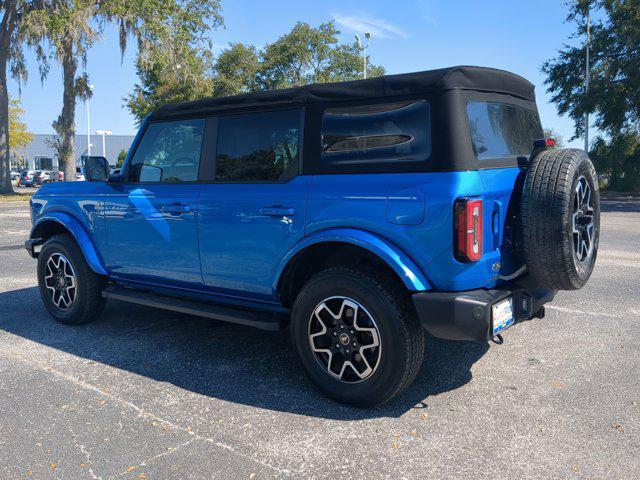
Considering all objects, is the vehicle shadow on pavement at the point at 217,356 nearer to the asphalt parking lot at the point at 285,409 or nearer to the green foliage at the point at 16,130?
the asphalt parking lot at the point at 285,409

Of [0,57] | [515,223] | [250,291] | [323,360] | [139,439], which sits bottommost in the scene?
[139,439]

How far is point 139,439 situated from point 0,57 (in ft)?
94.2

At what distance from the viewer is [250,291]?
13.5 feet

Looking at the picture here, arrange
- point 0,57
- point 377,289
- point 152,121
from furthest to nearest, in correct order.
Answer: point 0,57
point 152,121
point 377,289

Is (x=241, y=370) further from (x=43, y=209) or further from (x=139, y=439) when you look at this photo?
(x=43, y=209)

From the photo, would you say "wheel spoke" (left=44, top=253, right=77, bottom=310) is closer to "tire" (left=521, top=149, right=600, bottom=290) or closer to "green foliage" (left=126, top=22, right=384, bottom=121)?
"tire" (left=521, top=149, right=600, bottom=290)

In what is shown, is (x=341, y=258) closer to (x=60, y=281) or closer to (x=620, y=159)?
(x=60, y=281)

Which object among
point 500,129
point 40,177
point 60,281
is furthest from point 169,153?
point 40,177

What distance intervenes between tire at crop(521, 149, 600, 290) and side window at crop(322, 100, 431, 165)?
717mm

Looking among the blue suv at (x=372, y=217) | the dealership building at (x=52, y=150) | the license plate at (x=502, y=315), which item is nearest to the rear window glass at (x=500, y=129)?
the blue suv at (x=372, y=217)

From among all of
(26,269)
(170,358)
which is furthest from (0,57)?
(170,358)

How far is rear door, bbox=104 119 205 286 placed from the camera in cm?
439

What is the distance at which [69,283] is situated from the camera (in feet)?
17.6

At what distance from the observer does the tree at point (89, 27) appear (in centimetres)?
2402
